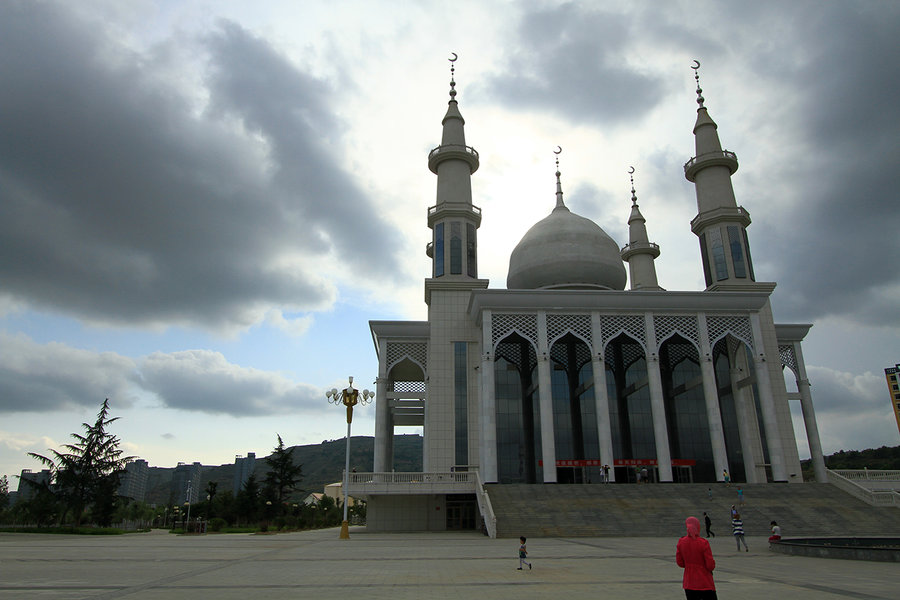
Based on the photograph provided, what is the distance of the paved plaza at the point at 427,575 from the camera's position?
948cm

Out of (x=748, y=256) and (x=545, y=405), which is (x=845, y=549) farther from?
(x=748, y=256)

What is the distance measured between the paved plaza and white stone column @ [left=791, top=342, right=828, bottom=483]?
20.7 meters

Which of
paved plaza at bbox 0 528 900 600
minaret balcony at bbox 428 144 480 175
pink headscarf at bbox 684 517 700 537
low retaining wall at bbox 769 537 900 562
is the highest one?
minaret balcony at bbox 428 144 480 175

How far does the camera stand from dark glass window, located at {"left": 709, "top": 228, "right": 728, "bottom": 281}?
133ft

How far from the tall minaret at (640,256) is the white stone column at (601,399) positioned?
21.0 m

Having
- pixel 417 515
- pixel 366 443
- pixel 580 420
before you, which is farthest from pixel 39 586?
pixel 366 443

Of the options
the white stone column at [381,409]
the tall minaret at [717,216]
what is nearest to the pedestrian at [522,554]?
the white stone column at [381,409]

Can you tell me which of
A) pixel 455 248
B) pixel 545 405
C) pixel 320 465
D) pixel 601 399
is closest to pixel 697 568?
pixel 545 405

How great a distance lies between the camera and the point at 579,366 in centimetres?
4000

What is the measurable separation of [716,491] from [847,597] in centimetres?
2106

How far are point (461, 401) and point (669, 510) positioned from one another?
14.1 metres

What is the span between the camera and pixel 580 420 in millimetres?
38594

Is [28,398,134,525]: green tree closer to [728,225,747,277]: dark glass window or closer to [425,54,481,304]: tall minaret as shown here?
[425,54,481,304]: tall minaret

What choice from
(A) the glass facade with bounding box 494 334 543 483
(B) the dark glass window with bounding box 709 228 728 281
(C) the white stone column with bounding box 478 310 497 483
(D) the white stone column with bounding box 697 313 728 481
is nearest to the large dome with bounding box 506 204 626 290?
(A) the glass facade with bounding box 494 334 543 483
